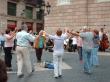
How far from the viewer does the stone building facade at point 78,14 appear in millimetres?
30406

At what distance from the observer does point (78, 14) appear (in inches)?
1258

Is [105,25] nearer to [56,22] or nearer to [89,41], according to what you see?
[56,22]

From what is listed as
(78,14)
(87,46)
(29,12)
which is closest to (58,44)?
(87,46)

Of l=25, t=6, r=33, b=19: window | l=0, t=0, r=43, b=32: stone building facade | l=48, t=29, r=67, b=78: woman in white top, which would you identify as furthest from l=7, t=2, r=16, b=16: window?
l=48, t=29, r=67, b=78: woman in white top

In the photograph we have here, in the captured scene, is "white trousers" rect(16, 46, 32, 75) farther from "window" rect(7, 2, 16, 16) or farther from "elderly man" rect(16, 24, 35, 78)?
"window" rect(7, 2, 16, 16)

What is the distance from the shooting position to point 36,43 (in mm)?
15773

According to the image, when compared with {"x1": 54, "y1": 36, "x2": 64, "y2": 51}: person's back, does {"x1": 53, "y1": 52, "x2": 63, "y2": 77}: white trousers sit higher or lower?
lower

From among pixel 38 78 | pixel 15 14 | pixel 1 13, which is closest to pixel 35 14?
pixel 15 14

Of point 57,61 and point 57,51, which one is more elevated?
point 57,51

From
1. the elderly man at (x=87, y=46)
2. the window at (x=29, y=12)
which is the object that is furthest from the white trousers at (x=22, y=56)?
the window at (x=29, y=12)

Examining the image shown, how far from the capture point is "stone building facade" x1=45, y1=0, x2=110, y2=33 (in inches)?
1197

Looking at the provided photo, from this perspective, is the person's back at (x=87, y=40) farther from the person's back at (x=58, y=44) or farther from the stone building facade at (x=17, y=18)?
the stone building facade at (x=17, y=18)

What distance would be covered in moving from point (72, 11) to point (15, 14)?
2028 cm

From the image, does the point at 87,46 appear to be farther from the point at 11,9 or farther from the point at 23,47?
the point at 11,9
